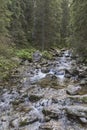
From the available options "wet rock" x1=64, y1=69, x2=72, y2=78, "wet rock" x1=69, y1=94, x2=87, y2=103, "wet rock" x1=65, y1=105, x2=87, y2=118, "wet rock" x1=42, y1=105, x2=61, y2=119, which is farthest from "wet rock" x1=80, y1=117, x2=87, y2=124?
"wet rock" x1=64, y1=69, x2=72, y2=78

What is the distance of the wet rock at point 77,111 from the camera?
8277 mm

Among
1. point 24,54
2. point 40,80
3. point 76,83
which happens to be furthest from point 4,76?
point 24,54

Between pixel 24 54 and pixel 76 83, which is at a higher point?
pixel 24 54

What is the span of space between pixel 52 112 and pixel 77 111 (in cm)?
97

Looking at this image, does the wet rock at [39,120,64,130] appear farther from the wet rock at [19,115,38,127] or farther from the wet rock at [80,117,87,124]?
the wet rock at [80,117,87,124]

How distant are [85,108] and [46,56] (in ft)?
56.6

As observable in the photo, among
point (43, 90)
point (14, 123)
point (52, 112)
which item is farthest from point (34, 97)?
point (14, 123)

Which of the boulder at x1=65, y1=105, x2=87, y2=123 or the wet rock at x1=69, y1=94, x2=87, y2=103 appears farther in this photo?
the wet rock at x1=69, y1=94, x2=87, y2=103

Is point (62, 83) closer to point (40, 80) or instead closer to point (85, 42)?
point (40, 80)

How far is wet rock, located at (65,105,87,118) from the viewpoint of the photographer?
27.2 ft

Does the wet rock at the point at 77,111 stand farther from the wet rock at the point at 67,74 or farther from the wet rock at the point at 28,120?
the wet rock at the point at 67,74

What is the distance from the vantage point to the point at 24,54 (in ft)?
76.3

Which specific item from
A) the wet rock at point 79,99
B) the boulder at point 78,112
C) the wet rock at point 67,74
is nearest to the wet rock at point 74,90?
the wet rock at point 79,99

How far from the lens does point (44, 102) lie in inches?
396
